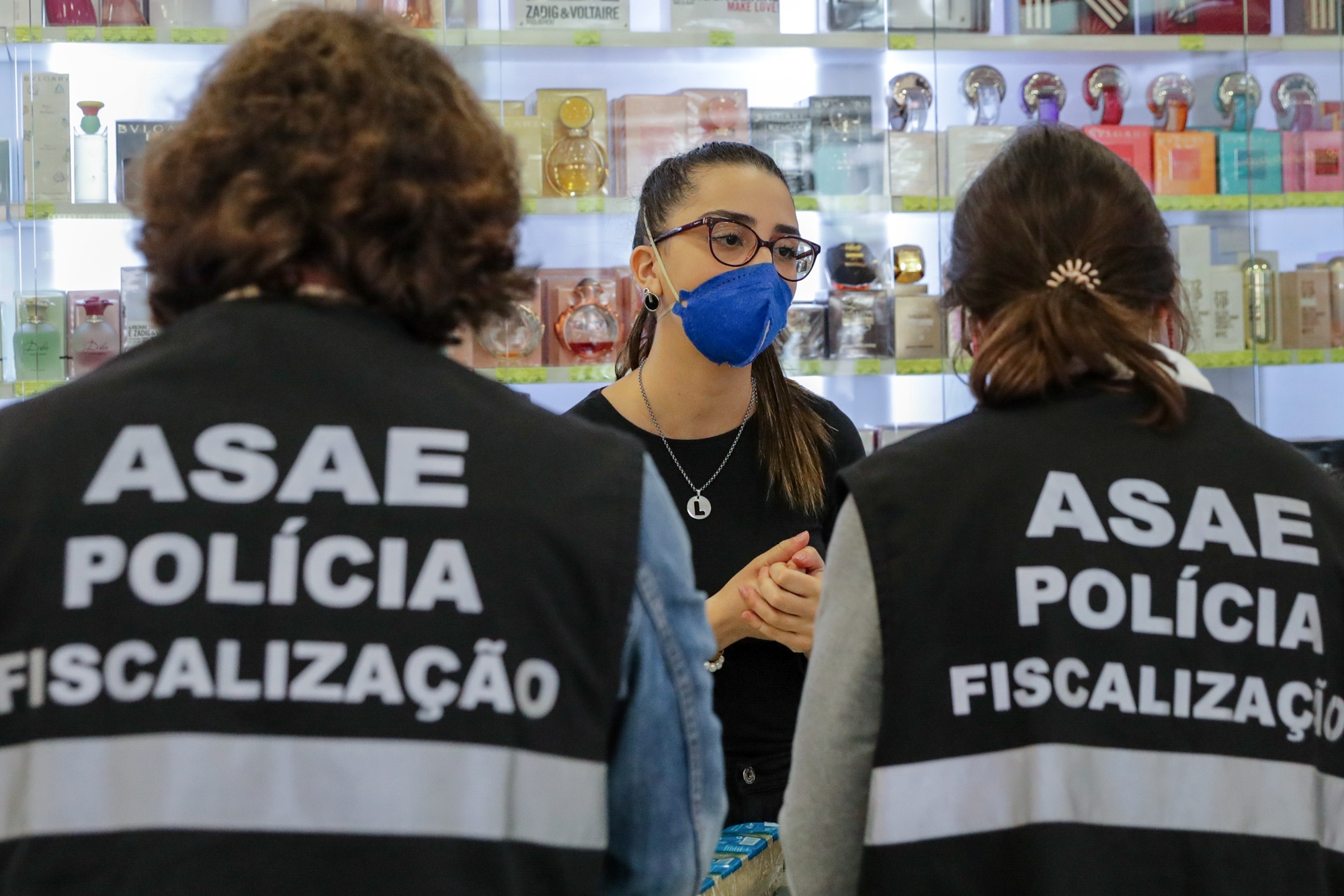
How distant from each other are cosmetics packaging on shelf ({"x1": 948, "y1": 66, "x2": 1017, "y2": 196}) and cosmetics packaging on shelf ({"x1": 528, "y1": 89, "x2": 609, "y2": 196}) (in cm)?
98

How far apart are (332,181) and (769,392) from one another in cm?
129

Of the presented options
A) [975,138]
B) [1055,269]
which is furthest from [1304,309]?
[1055,269]

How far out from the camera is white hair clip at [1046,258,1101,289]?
1.20 m

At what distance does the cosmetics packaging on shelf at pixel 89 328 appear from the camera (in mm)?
3404

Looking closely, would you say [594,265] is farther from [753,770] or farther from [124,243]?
[753,770]

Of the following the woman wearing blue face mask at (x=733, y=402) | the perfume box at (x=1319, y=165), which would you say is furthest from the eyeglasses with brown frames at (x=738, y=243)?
the perfume box at (x=1319, y=165)

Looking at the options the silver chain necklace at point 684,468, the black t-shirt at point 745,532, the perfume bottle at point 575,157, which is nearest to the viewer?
the black t-shirt at point 745,532

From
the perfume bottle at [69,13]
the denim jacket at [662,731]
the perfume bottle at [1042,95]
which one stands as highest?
the perfume bottle at [69,13]

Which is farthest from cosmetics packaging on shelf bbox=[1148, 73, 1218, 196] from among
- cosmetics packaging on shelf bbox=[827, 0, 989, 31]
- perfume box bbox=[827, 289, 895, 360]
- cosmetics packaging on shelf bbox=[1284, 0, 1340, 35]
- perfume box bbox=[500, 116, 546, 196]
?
perfume box bbox=[500, 116, 546, 196]

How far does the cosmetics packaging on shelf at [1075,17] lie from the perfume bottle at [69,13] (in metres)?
2.53

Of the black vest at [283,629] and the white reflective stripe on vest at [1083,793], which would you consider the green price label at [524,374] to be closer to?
the white reflective stripe on vest at [1083,793]

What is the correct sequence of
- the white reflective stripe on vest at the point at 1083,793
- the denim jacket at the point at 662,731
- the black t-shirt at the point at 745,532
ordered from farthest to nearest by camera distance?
the black t-shirt at the point at 745,532 → the white reflective stripe on vest at the point at 1083,793 → the denim jacket at the point at 662,731

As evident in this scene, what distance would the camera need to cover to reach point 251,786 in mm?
862

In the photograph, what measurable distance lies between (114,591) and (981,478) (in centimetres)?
70
